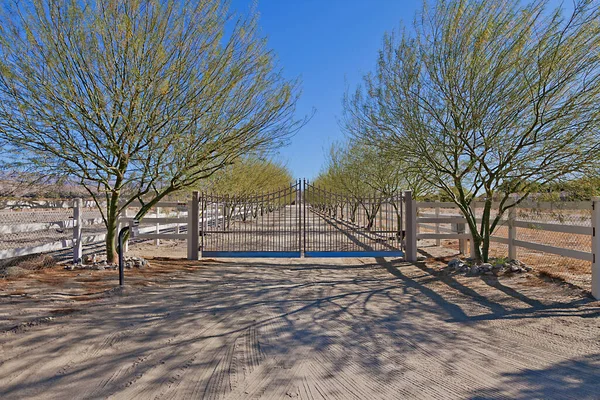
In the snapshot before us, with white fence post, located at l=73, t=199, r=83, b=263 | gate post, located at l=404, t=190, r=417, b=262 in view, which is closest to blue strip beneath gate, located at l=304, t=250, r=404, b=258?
gate post, located at l=404, t=190, r=417, b=262

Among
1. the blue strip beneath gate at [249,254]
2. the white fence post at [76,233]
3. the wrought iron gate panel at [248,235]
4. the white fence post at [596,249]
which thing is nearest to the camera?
the white fence post at [596,249]

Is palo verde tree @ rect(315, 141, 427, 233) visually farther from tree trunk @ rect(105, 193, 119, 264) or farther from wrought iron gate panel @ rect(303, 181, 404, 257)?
tree trunk @ rect(105, 193, 119, 264)

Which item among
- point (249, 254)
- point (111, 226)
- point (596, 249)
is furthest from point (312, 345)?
point (111, 226)

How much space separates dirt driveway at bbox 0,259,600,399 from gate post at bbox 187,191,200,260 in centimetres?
314

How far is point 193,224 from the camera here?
952 centimetres

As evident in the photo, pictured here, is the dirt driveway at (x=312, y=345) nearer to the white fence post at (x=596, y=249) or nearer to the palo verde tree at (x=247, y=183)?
the white fence post at (x=596, y=249)

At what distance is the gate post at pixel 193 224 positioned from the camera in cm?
950

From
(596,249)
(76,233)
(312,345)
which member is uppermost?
(76,233)

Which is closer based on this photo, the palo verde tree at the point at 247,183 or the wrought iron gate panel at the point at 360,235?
the wrought iron gate panel at the point at 360,235

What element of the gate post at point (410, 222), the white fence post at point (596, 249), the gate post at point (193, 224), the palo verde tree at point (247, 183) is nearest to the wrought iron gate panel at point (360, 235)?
the gate post at point (410, 222)

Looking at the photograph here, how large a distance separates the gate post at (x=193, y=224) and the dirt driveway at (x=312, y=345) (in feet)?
10.3

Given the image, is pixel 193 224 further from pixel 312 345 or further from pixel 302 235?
pixel 302 235

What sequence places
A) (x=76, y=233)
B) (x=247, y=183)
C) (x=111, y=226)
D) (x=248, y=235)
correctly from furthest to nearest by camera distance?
(x=247, y=183), (x=248, y=235), (x=76, y=233), (x=111, y=226)

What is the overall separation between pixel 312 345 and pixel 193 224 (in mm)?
6408
